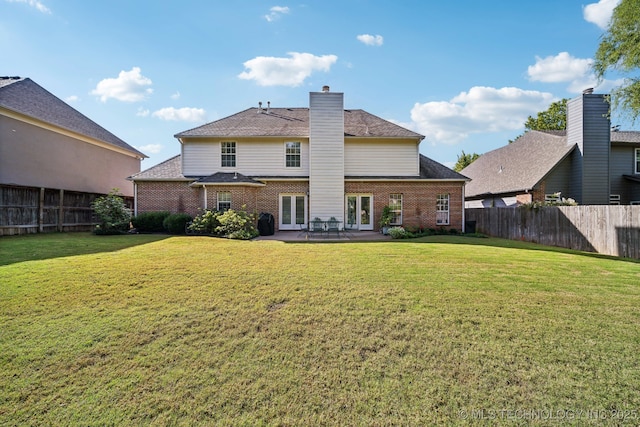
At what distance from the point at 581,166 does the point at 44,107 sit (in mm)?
32389

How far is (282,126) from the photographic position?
1900 cm

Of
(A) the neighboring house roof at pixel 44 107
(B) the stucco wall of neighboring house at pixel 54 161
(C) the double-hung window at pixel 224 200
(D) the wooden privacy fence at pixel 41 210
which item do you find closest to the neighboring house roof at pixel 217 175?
(C) the double-hung window at pixel 224 200

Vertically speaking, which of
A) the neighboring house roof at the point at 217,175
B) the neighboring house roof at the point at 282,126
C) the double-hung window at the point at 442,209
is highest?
the neighboring house roof at the point at 282,126

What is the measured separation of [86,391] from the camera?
3301 mm

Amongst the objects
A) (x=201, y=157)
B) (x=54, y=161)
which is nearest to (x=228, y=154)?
(x=201, y=157)

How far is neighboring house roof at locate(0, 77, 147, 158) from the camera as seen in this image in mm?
15938

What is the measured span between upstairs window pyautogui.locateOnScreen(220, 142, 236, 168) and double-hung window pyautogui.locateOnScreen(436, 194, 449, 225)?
1230 cm

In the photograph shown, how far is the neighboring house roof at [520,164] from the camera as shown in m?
19.2

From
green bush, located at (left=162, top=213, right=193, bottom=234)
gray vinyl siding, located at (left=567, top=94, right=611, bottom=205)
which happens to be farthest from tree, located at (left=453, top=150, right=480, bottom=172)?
green bush, located at (left=162, top=213, right=193, bottom=234)

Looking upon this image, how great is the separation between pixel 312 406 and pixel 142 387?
1.90m

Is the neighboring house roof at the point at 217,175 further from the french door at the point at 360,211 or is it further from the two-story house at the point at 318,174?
the french door at the point at 360,211

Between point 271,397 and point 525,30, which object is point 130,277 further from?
point 525,30

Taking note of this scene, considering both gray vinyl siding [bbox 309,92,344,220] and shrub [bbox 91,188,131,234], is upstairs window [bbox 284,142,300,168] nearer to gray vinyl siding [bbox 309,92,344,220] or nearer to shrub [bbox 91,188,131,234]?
gray vinyl siding [bbox 309,92,344,220]

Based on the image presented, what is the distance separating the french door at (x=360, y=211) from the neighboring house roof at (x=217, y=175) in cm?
122
